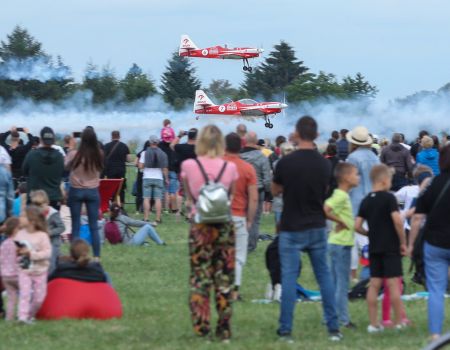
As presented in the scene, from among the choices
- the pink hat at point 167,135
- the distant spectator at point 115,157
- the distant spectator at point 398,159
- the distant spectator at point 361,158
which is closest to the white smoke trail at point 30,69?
the pink hat at point 167,135

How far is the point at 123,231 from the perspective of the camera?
19.3 meters

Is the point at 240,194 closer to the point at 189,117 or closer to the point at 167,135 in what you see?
the point at 167,135

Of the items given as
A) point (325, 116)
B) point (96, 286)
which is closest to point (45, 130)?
point (96, 286)

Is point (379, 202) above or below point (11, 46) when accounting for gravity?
below

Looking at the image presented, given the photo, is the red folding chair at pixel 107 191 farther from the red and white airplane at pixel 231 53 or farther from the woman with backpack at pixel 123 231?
the red and white airplane at pixel 231 53

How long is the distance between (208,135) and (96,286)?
95.7 inches

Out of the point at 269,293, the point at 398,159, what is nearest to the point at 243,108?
the point at 398,159

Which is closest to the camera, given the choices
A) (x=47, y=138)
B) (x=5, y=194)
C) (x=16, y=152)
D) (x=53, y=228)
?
(x=53, y=228)

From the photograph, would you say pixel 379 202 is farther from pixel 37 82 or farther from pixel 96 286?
pixel 37 82

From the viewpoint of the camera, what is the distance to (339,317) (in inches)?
462

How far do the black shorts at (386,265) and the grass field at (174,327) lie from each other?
0.61m

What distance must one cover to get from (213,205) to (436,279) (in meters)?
2.10

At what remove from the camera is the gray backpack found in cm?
1005

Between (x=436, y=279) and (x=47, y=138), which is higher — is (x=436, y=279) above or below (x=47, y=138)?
below
